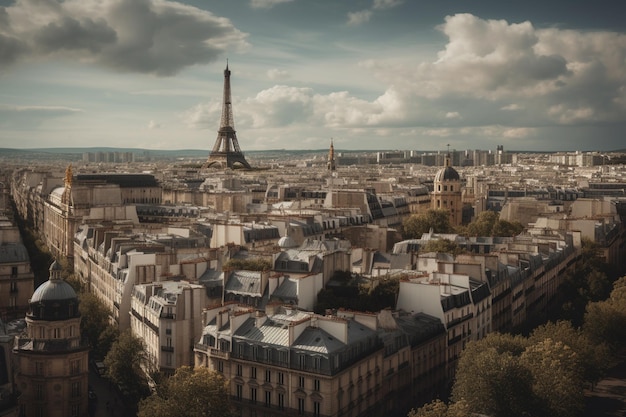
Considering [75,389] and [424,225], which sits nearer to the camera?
[75,389]

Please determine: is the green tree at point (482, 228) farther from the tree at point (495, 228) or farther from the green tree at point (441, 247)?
the green tree at point (441, 247)

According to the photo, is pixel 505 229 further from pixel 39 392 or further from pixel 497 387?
pixel 39 392

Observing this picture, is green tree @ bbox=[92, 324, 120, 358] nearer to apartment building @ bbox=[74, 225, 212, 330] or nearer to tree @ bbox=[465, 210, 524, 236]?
apartment building @ bbox=[74, 225, 212, 330]

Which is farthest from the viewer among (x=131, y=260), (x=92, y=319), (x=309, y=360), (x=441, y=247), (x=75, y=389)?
(x=441, y=247)

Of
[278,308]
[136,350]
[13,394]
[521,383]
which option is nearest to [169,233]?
[136,350]

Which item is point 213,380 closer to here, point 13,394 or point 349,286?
point 13,394

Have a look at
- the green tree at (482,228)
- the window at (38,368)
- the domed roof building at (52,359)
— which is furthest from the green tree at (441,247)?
the window at (38,368)

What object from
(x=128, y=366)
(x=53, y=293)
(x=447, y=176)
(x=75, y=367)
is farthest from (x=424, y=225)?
(x=53, y=293)

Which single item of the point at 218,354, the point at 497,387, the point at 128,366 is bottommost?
the point at 128,366
